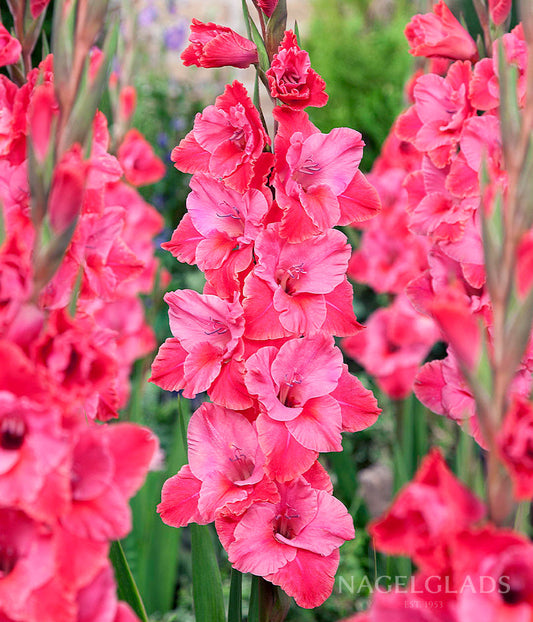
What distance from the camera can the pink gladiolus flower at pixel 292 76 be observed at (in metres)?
0.75

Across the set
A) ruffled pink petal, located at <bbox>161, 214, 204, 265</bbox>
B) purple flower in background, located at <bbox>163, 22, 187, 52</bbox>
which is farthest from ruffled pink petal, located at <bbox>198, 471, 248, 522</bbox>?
purple flower in background, located at <bbox>163, 22, 187, 52</bbox>

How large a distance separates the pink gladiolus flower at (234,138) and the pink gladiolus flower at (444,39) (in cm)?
35

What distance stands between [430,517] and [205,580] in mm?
528

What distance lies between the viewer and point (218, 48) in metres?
0.80

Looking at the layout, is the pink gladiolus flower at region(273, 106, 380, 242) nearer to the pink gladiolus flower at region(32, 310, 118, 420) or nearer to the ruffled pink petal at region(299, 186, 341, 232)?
Result: the ruffled pink petal at region(299, 186, 341, 232)

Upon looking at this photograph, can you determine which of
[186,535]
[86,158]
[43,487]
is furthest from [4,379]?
[186,535]

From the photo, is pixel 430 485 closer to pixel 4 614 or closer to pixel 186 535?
pixel 4 614

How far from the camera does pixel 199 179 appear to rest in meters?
0.83

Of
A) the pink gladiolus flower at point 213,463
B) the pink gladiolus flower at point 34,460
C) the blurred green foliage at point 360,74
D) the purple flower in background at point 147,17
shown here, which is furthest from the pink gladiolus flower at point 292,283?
the purple flower in background at point 147,17

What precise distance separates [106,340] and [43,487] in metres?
0.40

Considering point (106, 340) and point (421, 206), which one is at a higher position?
point (421, 206)

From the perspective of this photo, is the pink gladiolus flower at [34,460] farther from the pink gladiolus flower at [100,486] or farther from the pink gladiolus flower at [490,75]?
the pink gladiolus flower at [490,75]

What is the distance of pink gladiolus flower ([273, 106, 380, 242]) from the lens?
2.52 feet

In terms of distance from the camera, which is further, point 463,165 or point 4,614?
point 463,165
